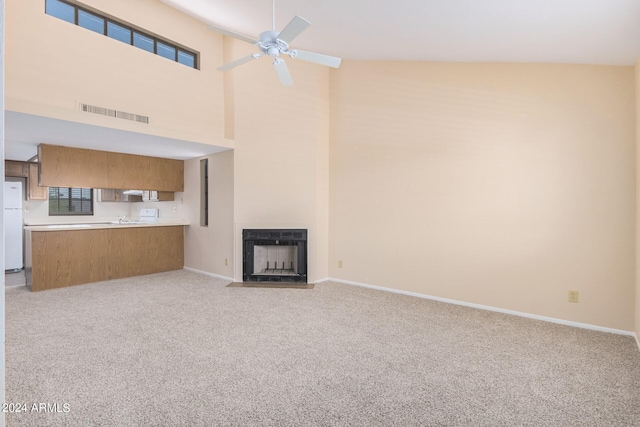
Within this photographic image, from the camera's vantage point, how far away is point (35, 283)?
4480mm

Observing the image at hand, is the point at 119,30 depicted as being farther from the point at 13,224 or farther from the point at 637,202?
the point at 637,202

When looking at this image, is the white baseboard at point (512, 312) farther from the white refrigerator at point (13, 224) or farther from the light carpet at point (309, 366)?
the white refrigerator at point (13, 224)

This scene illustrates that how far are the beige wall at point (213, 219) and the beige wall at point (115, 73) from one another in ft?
1.91

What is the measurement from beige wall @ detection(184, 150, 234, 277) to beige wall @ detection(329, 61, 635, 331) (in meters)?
1.67

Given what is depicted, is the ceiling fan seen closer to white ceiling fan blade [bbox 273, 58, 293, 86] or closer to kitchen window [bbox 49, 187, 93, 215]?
white ceiling fan blade [bbox 273, 58, 293, 86]

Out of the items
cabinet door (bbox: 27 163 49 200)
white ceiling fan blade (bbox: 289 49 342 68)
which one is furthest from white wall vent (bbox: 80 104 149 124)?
cabinet door (bbox: 27 163 49 200)

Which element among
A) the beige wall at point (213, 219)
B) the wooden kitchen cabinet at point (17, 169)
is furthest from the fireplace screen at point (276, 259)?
the wooden kitchen cabinet at point (17, 169)

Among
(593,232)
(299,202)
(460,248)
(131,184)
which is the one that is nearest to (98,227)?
(131,184)

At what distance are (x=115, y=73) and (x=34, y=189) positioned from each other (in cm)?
349

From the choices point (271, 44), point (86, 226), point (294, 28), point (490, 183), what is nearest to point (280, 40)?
point (271, 44)

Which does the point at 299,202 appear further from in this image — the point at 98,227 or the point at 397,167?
the point at 98,227

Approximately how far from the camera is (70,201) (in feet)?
22.2

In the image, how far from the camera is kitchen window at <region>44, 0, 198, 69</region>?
395cm

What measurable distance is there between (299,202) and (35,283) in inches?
152
